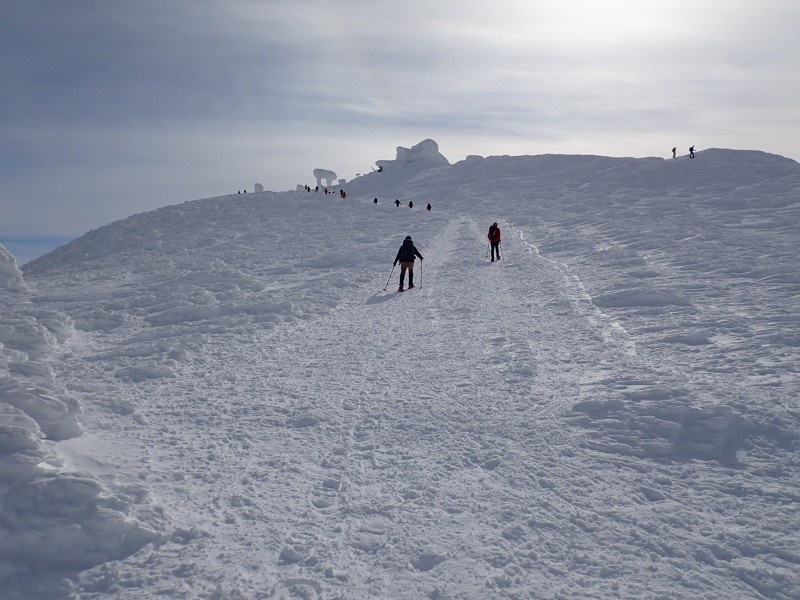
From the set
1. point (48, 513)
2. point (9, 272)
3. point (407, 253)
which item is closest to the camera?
point (48, 513)

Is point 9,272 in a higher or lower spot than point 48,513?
higher

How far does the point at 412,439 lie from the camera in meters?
6.49

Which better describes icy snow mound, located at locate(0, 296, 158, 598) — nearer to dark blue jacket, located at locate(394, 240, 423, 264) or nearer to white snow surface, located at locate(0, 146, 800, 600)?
white snow surface, located at locate(0, 146, 800, 600)

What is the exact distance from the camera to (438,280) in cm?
1791

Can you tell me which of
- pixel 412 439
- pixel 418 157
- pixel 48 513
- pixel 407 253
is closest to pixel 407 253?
pixel 407 253

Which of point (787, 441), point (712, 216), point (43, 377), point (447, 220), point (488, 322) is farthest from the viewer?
point (447, 220)

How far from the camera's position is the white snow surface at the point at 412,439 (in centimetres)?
432

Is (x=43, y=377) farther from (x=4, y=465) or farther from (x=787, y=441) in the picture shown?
(x=787, y=441)

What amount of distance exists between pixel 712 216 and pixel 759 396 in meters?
24.8

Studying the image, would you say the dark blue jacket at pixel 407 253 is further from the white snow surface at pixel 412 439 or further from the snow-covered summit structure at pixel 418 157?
the snow-covered summit structure at pixel 418 157

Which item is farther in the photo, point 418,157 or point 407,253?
point 418,157

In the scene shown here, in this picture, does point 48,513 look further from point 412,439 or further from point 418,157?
point 418,157

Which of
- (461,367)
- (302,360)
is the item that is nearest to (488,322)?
(461,367)

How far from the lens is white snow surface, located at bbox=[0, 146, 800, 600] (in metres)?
4.32
